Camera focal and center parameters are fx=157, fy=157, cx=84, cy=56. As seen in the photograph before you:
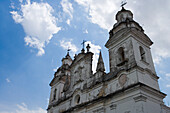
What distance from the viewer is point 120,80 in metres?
12.7

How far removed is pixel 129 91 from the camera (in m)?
11.5

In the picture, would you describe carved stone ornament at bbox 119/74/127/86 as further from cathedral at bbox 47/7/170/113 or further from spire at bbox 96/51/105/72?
spire at bbox 96/51/105/72

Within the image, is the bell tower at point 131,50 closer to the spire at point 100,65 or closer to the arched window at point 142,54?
the arched window at point 142,54

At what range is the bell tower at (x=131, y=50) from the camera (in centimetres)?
1241

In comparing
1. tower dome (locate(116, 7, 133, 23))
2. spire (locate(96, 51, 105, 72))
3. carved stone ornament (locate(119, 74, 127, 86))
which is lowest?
carved stone ornament (locate(119, 74, 127, 86))

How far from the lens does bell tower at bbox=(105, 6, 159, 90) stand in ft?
40.7

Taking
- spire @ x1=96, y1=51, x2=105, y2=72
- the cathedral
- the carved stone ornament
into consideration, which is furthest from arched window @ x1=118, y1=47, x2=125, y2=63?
the carved stone ornament

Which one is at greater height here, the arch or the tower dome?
the tower dome

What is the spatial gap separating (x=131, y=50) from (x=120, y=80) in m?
2.75

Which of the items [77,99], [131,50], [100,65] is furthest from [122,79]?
[77,99]

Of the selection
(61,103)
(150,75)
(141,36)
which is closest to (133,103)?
(150,75)

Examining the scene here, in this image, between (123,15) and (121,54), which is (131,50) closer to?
(121,54)

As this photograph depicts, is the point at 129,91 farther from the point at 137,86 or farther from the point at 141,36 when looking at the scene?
the point at 141,36

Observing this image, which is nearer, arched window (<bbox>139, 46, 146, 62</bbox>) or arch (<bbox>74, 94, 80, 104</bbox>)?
arched window (<bbox>139, 46, 146, 62</bbox>)
